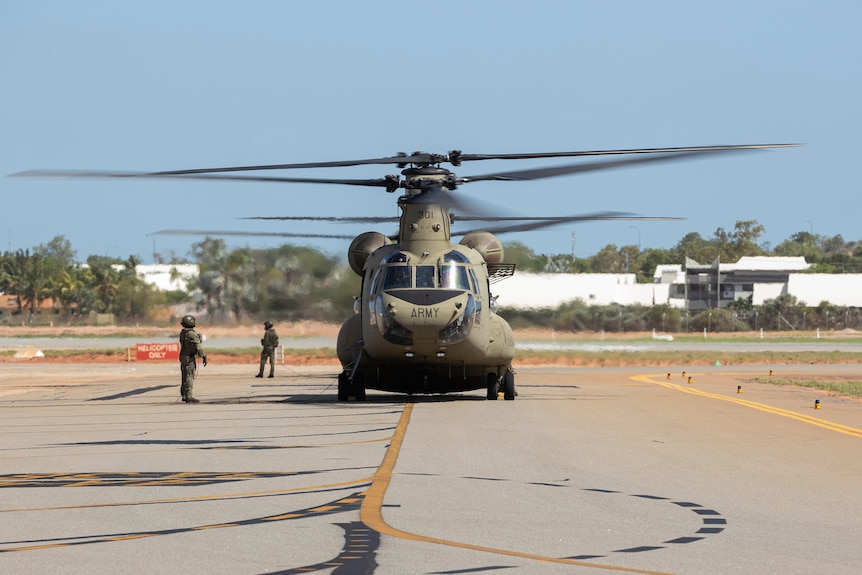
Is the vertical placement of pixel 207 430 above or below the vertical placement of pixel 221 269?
below

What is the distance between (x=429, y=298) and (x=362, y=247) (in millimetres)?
4072

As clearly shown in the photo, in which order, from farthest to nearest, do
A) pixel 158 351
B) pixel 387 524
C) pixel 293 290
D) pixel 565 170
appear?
pixel 158 351 < pixel 293 290 < pixel 565 170 < pixel 387 524

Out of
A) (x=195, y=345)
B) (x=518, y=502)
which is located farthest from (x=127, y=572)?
(x=195, y=345)

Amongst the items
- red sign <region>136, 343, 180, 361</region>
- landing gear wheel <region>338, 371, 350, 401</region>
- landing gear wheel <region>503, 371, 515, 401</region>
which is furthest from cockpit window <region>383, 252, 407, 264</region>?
red sign <region>136, 343, 180, 361</region>

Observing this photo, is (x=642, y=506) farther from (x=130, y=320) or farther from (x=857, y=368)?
(x=130, y=320)

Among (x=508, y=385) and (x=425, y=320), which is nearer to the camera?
(x=425, y=320)

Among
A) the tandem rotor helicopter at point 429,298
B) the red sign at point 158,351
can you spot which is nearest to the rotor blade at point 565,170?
the tandem rotor helicopter at point 429,298

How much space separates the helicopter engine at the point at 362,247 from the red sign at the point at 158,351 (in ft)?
88.1

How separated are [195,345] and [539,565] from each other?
19174 millimetres

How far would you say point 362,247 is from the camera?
27.2m

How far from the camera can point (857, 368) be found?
47750 mm

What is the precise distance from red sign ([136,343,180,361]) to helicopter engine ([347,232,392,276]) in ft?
88.1

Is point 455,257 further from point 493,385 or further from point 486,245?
point 493,385

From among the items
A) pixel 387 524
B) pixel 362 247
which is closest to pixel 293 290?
pixel 362 247
